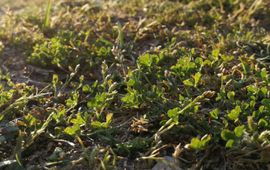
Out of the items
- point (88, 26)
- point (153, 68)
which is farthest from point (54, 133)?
point (88, 26)

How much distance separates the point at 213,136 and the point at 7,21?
6.75 ft

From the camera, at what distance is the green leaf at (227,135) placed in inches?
72.8

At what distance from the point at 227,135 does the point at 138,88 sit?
1.87 feet

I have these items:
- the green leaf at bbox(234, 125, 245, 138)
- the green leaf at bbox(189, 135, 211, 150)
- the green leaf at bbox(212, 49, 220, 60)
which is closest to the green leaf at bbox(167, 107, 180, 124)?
the green leaf at bbox(189, 135, 211, 150)

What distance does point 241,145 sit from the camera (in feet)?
6.14

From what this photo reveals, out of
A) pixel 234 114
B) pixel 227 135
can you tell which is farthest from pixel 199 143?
pixel 234 114

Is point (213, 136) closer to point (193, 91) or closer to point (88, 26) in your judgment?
point (193, 91)

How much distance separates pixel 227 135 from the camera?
6.08 feet

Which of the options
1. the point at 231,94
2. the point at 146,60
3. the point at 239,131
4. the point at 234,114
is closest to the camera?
the point at 239,131

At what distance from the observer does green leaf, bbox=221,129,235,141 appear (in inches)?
72.8

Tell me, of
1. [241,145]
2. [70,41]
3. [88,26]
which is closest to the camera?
[241,145]

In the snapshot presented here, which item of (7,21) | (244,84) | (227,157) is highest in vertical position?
(7,21)

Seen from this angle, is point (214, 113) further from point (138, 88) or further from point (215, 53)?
point (215, 53)

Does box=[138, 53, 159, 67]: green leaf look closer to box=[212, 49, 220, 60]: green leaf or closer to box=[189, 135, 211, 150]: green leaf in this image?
box=[212, 49, 220, 60]: green leaf
